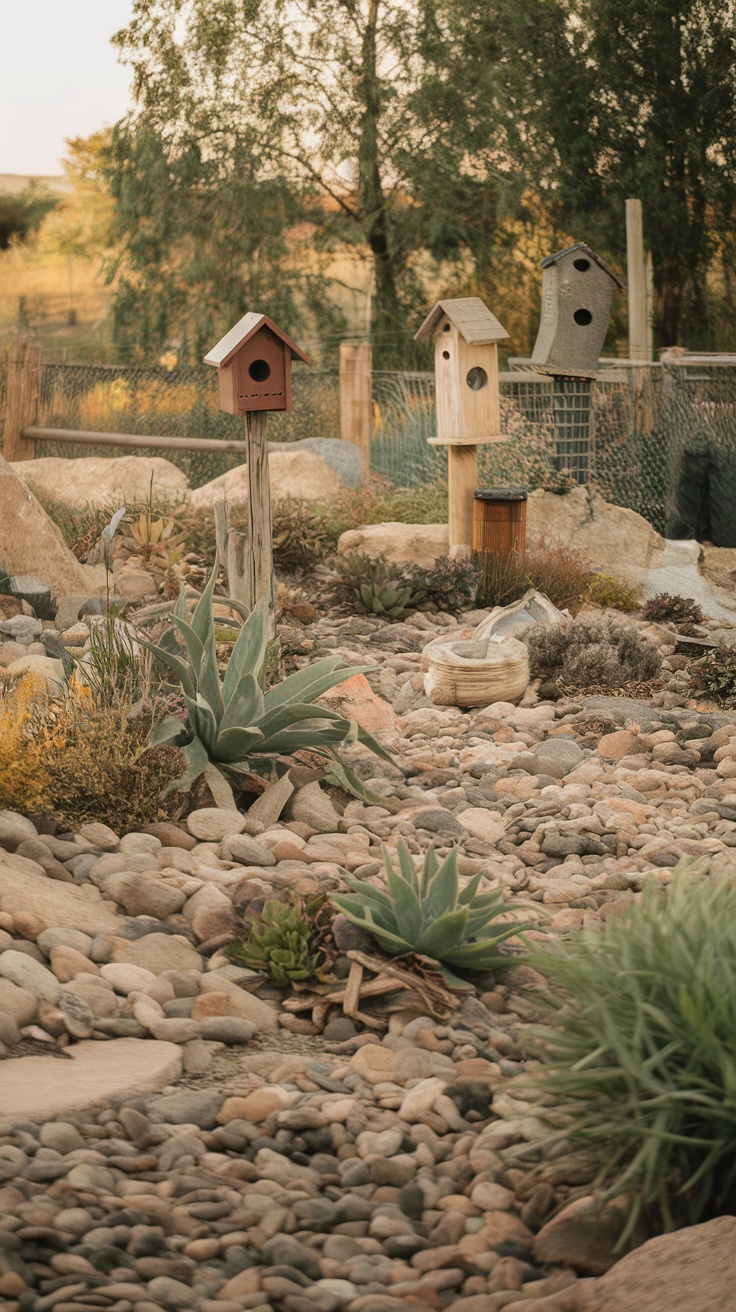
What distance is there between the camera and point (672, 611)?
28.7ft

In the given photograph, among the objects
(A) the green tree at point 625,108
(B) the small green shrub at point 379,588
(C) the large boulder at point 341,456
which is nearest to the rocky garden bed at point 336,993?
(B) the small green shrub at point 379,588

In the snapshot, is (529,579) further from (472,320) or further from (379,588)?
(472,320)

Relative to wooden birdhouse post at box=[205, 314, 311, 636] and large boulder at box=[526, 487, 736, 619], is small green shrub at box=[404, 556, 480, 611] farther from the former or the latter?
wooden birdhouse post at box=[205, 314, 311, 636]

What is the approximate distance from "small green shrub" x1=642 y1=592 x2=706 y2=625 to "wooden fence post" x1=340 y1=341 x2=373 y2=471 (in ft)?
15.0

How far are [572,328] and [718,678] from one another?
4631 millimetres

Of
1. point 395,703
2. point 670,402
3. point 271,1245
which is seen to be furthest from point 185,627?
point 670,402

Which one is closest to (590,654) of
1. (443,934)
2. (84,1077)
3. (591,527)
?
(443,934)

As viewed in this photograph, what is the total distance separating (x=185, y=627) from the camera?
4.94 m

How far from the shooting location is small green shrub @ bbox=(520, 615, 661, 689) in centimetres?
694

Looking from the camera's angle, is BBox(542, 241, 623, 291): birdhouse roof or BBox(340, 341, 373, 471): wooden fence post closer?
BBox(542, 241, 623, 291): birdhouse roof

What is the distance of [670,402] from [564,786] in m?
7.12

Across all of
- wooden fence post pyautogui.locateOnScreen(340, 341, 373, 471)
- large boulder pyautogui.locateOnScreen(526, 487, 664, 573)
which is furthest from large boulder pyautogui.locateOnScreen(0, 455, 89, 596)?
wooden fence post pyautogui.locateOnScreen(340, 341, 373, 471)

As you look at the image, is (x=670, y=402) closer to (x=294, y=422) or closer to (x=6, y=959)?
(x=294, y=422)

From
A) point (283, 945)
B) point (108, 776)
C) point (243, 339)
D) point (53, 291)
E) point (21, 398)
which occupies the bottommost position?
point (283, 945)
